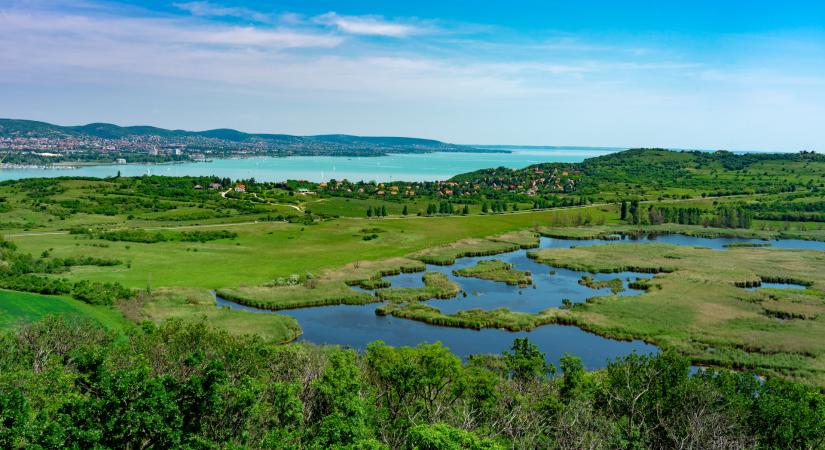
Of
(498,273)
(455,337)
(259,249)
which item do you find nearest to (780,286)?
(498,273)

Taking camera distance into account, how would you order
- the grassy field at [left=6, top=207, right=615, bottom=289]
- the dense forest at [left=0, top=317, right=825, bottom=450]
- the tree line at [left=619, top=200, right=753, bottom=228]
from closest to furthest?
the dense forest at [left=0, top=317, right=825, bottom=450] < the grassy field at [left=6, top=207, right=615, bottom=289] < the tree line at [left=619, top=200, right=753, bottom=228]

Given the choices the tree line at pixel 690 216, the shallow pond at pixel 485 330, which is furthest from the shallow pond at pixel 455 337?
the tree line at pixel 690 216

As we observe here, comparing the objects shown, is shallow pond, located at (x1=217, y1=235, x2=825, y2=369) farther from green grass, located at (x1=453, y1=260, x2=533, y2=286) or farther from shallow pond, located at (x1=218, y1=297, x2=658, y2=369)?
green grass, located at (x1=453, y1=260, x2=533, y2=286)

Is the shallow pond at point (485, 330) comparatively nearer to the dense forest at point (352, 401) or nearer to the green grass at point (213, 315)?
the green grass at point (213, 315)

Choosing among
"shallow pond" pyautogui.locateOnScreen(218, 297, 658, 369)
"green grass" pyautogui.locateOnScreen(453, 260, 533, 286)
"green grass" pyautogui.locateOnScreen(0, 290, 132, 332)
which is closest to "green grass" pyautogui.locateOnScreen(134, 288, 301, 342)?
"shallow pond" pyautogui.locateOnScreen(218, 297, 658, 369)

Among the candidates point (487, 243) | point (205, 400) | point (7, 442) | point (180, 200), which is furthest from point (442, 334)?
point (180, 200)

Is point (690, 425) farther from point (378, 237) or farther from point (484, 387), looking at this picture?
point (378, 237)
